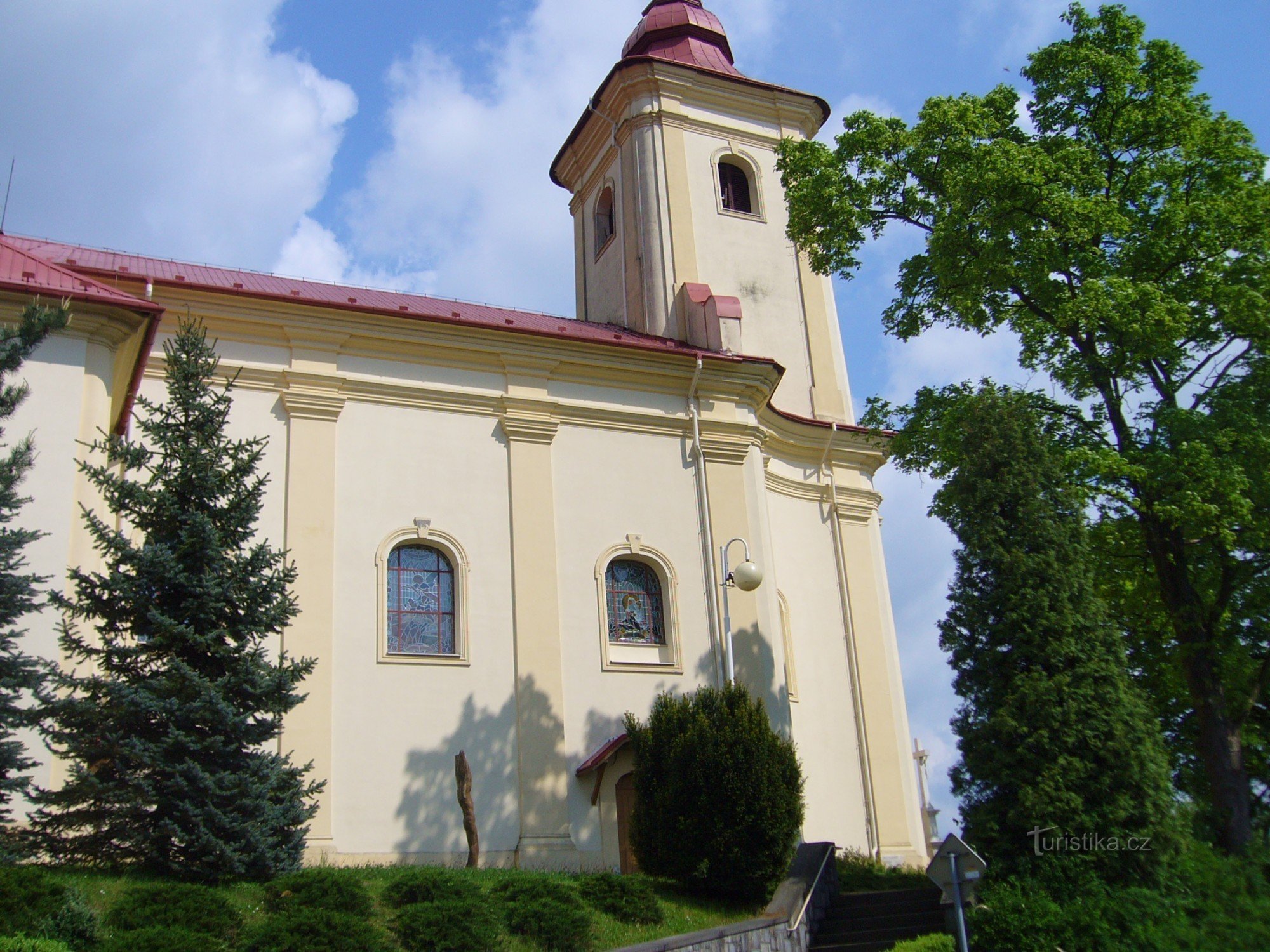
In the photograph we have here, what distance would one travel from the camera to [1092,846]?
1302cm

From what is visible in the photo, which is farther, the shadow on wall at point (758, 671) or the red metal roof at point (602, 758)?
the shadow on wall at point (758, 671)

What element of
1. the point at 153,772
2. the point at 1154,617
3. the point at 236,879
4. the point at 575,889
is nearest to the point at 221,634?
the point at 153,772

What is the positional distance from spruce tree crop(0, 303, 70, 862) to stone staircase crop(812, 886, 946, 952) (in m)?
9.40

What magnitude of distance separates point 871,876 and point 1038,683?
6.37 meters

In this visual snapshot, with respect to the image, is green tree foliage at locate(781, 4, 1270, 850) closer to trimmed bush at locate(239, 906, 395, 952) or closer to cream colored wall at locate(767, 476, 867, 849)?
cream colored wall at locate(767, 476, 867, 849)

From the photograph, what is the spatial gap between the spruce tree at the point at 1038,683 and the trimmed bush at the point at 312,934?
6726 mm

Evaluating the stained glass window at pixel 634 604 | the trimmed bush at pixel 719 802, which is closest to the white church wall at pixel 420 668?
the stained glass window at pixel 634 604

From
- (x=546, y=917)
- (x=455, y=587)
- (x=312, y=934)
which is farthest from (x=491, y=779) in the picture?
(x=312, y=934)

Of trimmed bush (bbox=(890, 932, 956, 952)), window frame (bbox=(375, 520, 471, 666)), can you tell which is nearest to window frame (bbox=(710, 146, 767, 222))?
window frame (bbox=(375, 520, 471, 666))

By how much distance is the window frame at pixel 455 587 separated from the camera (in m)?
18.1

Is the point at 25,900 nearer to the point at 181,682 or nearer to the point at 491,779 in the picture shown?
the point at 181,682

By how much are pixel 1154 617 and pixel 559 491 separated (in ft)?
33.5

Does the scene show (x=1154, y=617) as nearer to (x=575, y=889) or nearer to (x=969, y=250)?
(x=969, y=250)

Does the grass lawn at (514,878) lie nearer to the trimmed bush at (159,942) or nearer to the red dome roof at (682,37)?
the trimmed bush at (159,942)
